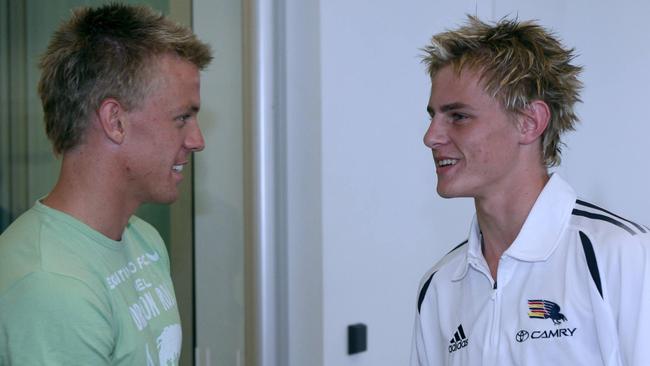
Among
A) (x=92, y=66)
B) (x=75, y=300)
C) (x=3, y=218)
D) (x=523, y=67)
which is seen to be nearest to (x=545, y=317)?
(x=523, y=67)

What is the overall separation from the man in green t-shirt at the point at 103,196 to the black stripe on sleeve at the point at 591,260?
30.1 inches

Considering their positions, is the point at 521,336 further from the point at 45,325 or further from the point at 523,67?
the point at 45,325

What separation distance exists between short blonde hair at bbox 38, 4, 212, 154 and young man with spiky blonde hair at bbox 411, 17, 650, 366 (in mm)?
626

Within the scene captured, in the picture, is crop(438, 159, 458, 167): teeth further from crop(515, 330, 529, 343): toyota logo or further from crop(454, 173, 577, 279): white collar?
crop(515, 330, 529, 343): toyota logo

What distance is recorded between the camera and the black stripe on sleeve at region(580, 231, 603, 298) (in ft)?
3.95

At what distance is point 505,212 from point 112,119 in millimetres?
796

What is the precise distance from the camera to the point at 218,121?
7.37ft

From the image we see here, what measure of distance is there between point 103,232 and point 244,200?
37.0 inches

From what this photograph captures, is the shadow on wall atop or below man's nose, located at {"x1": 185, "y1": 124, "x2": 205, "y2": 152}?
below

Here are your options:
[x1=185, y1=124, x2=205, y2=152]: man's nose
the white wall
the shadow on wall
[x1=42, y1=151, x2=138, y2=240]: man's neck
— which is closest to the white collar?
[x1=185, y1=124, x2=205, y2=152]: man's nose

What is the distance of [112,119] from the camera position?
129 cm

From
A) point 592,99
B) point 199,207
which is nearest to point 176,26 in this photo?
point 199,207

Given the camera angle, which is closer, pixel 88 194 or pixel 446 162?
pixel 88 194

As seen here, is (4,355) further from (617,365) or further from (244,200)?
(244,200)
